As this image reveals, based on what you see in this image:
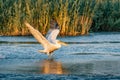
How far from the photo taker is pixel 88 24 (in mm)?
25766

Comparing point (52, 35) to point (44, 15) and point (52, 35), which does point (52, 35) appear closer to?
point (52, 35)

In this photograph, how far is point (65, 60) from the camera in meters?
15.5

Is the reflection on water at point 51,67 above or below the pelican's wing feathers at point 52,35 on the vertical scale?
below

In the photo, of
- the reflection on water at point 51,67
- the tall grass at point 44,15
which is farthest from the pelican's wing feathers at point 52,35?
the tall grass at point 44,15

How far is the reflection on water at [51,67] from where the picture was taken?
1309cm

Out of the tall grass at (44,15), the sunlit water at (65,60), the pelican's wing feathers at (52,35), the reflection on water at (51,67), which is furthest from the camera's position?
the tall grass at (44,15)

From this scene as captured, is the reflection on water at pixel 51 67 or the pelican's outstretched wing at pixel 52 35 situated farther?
the pelican's outstretched wing at pixel 52 35

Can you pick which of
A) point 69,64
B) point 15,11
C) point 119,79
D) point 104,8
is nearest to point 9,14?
point 15,11

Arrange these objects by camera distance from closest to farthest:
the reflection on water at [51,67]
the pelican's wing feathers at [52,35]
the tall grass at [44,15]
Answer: the reflection on water at [51,67] < the pelican's wing feathers at [52,35] < the tall grass at [44,15]

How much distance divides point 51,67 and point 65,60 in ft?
5.37

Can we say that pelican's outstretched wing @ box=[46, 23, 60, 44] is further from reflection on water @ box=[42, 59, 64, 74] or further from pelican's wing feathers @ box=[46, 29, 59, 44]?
reflection on water @ box=[42, 59, 64, 74]

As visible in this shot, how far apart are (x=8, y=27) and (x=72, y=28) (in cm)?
275

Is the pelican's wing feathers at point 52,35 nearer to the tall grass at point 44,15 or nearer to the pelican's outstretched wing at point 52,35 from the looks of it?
the pelican's outstretched wing at point 52,35

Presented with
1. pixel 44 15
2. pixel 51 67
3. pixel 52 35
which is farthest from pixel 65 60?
pixel 44 15
